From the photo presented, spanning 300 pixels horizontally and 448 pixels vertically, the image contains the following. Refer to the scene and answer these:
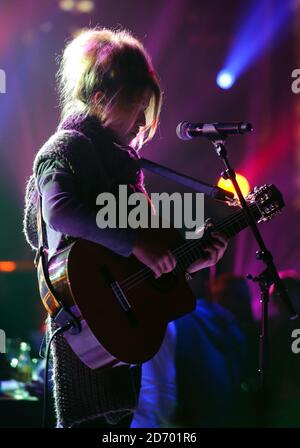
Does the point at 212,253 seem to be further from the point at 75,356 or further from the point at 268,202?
the point at 75,356

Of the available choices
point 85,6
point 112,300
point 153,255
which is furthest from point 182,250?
point 85,6

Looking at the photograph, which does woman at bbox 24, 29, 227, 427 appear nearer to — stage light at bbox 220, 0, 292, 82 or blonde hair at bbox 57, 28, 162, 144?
blonde hair at bbox 57, 28, 162, 144

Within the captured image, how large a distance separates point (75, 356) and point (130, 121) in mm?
930

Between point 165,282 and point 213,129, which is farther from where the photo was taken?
point 213,129

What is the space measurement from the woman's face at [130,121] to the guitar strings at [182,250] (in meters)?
0.49

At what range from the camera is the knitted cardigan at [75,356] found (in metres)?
2.02

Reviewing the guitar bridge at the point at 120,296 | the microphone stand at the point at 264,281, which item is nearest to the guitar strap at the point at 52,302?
the guitar bridge at the point at 120,296

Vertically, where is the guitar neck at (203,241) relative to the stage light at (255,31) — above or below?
below

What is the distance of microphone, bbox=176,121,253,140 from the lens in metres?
2.35

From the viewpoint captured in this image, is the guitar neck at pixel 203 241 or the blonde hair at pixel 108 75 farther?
the guitar neck at pixel 203 241

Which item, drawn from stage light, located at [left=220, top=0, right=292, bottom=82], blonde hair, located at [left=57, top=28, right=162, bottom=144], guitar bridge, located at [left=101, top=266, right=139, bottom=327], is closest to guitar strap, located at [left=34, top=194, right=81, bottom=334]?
guitar bridge, located at [left=101, top=266, right=139, bottom=327]

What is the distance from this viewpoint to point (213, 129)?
2412 millimetres

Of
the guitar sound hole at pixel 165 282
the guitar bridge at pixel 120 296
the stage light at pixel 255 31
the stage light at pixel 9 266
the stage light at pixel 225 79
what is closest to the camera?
the guitar bridge at pixel 120 296

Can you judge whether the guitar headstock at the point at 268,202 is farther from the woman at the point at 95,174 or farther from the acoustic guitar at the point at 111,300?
the acoustic guitar at the point at 111,300
